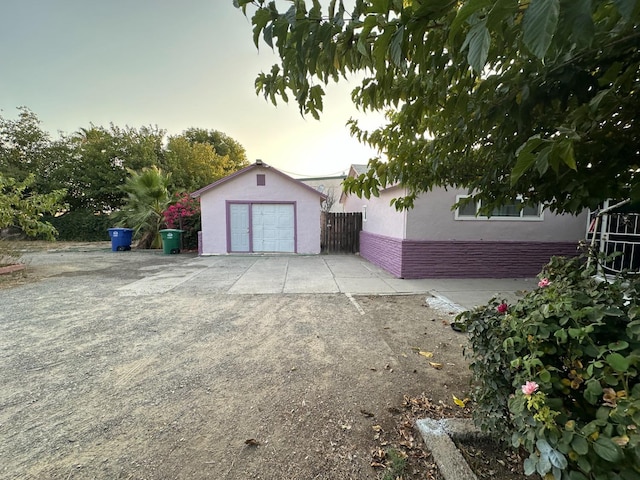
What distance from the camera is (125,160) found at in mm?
20281

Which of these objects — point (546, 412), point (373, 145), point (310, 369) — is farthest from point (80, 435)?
point (373, 145)

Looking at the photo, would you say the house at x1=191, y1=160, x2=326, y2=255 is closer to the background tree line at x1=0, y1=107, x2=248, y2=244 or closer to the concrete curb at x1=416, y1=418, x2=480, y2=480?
the background tree line at x1=0, y1=107, x2=248, y2=244

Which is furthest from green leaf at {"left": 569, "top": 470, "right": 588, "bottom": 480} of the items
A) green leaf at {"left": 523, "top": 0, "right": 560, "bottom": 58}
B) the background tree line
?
the background tree line

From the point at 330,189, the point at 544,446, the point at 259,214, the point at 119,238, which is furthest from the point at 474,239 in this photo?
the point at 330,189

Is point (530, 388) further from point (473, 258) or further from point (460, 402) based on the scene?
point (473, 258)

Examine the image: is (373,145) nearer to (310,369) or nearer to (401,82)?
(401,82)

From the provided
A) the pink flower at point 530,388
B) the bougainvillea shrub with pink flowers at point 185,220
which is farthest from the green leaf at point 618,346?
the bougainvillea shrub with pink flowers at point 185,220

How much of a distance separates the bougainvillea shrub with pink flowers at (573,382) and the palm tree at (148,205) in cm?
1475

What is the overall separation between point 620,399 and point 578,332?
237 millimetres

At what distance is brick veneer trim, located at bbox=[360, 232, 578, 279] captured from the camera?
679 centimetres

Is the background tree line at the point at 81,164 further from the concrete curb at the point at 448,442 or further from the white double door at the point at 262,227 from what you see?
the concrete curb at the point at 448,442

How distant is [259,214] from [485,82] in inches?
420

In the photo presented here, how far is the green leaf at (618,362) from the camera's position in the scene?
96cm

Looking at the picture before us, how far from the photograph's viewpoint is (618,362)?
3.22ft
